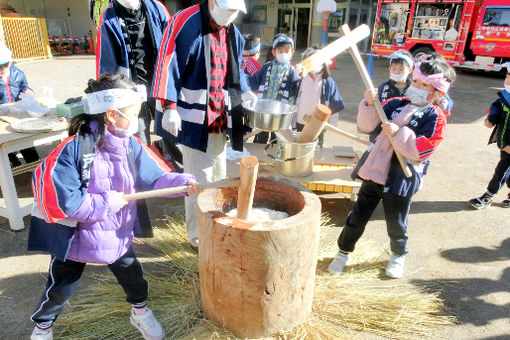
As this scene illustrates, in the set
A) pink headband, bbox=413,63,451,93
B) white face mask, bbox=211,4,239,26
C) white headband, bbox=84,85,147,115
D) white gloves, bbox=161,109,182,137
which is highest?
white face mask, bbox=211,4,239,26

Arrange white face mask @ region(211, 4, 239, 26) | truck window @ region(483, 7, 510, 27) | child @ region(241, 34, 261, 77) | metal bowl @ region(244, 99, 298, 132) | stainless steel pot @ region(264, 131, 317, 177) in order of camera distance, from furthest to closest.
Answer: truck window @ region(483, 7, 510, 27) < child @ region(241, 34, 261, 77) < stainless steel pot @ region(264, 131, 317, 177) < metal bowl @ region(244, 99, 298, 132) < white face mask @ region(211, 4, 239, 26)

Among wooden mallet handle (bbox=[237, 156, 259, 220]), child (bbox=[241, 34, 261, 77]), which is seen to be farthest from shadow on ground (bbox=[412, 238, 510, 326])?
child (bbox=[241, 34, 261, 77])

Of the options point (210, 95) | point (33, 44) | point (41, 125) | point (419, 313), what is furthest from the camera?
point (33, 44)

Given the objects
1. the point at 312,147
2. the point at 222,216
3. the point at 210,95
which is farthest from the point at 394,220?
the point at 210,95

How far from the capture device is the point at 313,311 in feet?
8.03

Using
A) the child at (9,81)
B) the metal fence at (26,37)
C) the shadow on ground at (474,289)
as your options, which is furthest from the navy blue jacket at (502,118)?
the metal fence at (26,37)

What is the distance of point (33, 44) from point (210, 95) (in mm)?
13758

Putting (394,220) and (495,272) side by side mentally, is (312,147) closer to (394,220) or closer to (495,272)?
(394,220)

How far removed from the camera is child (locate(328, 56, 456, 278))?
2.35 m

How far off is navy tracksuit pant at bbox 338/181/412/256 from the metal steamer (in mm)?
776

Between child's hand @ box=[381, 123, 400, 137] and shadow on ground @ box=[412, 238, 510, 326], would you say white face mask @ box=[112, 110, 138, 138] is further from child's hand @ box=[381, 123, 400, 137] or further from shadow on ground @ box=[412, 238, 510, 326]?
shadow on ground @ box=[412, 238, 510, 326]

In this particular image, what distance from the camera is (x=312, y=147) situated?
3486mm

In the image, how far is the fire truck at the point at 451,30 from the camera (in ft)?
38.3

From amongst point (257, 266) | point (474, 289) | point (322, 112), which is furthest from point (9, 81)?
point (474, 289)
